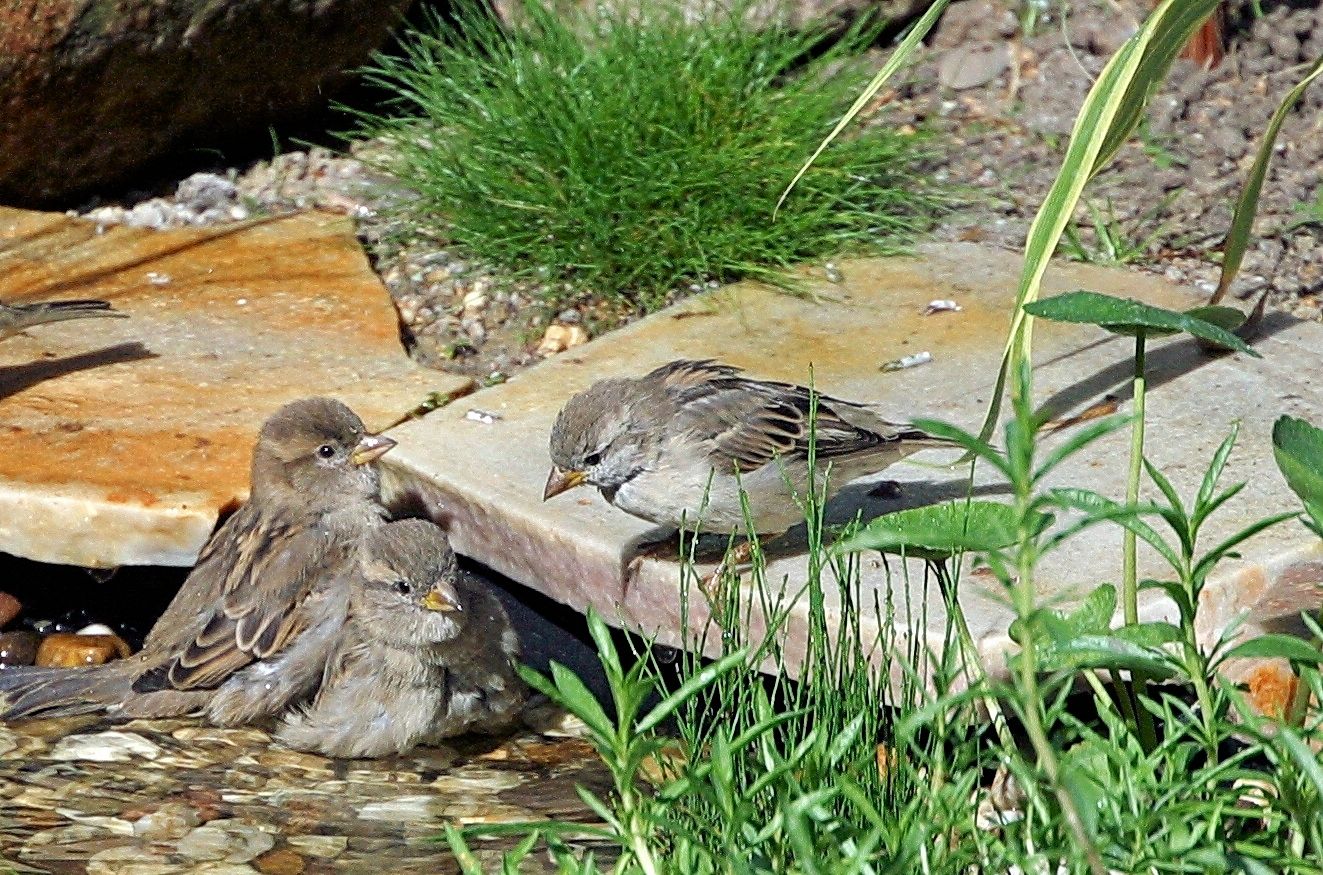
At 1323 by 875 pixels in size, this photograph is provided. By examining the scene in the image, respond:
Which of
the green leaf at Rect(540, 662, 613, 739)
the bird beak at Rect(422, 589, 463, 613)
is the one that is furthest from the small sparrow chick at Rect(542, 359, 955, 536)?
the green leaf at Rect(540, 662, 613, 739)

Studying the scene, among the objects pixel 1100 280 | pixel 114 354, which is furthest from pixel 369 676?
pixel 1100 280

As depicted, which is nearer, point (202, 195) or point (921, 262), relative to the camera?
point (921, 262)

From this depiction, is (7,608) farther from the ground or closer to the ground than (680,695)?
closer to the ground

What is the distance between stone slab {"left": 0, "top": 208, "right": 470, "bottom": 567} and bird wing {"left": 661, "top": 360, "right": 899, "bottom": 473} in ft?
2.94

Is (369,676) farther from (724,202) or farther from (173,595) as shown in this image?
(724,202)

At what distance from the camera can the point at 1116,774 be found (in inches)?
106

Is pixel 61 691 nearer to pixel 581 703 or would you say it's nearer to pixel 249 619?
pixel 249 619

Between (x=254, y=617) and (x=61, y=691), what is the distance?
47 centimetres

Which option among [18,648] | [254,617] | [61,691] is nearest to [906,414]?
[254,617]

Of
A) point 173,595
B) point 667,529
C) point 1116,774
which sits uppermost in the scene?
point 1116,774

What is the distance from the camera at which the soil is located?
5504 mm

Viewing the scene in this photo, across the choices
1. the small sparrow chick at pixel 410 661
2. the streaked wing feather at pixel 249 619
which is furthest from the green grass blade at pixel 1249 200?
the streaked wing feather at pixel 249 619

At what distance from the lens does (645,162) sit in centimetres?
552

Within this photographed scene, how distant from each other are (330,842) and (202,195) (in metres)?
3.21
